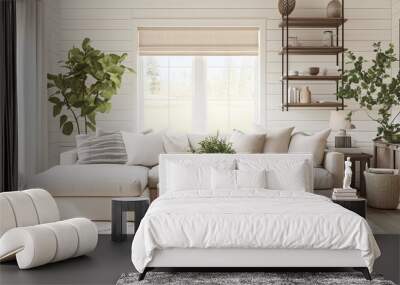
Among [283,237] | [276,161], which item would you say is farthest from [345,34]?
[283,237]

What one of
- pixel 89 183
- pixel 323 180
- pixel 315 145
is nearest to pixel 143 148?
pixel 89 183

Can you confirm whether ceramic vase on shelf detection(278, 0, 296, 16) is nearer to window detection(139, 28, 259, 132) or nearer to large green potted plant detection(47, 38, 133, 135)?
window detection(139, 28, 259, 132)

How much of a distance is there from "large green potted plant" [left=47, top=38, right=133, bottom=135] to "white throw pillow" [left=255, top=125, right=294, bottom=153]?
84.0 inches

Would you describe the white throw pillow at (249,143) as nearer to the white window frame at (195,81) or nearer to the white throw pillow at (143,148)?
the white throw pillow at (143,148)

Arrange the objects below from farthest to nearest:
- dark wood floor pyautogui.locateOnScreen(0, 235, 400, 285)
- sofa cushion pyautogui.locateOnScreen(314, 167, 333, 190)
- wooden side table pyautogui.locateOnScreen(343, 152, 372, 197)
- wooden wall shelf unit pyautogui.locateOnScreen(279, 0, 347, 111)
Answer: wooden wall shelf unit pyautogui.locateOnScreen(279, 0, 347, 111) < wooden side table pyautogui.locateOnScreen(343, 152, 372, 197) < sofa cushion pyautogui.locateOnScreen(314, 167, 333, 190) < dark wood floor pyautogui.locateOnScreen(0, 235, 400, 285)

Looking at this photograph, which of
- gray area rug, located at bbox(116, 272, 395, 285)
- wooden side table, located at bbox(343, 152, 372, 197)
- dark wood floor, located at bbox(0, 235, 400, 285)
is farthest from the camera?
wooden side table, located at bbox(343, 152, 372, 197)

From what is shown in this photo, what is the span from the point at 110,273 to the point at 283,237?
1.20 metres

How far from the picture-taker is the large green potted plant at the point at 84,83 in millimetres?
8102

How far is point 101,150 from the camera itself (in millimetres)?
7426

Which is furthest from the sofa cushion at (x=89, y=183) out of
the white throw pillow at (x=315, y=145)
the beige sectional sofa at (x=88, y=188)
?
the white throw pillow at (x=315, y=145)

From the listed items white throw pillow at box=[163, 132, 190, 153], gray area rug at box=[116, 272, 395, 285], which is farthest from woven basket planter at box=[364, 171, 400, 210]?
gray area rug at box=[116, 272, 395, 285]

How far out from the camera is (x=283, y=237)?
4090 mm

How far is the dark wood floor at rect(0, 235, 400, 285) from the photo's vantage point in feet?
13.6

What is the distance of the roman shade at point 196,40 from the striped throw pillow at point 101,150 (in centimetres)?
165
